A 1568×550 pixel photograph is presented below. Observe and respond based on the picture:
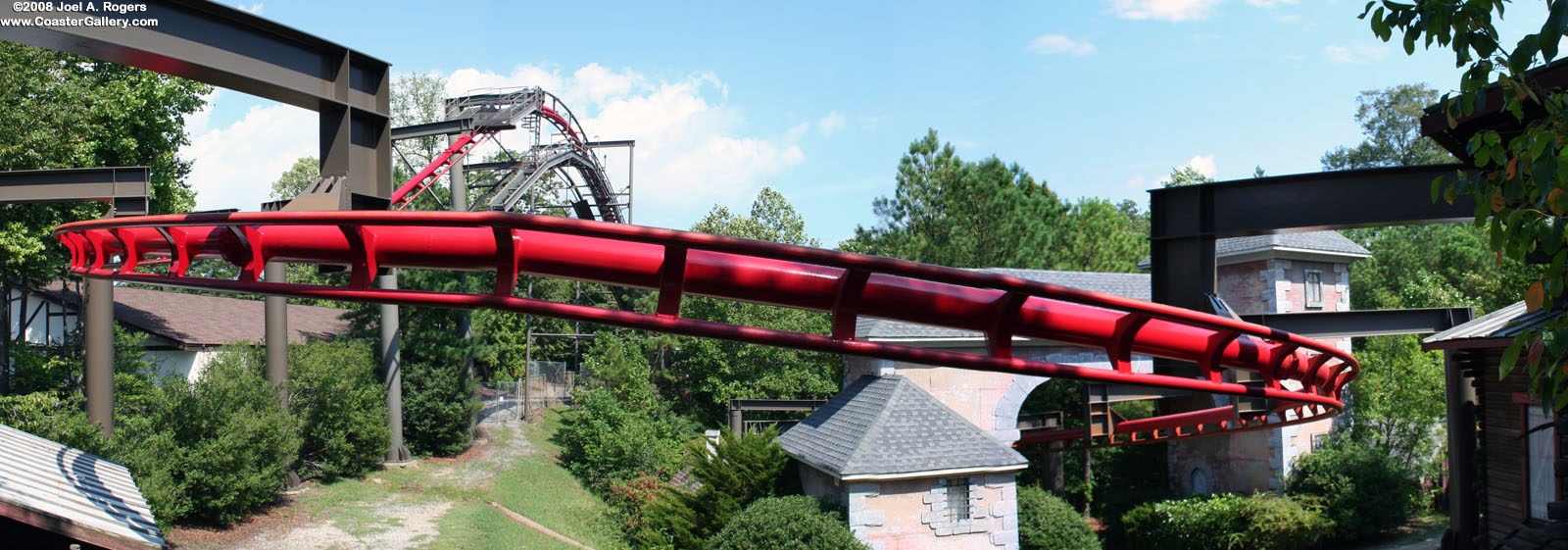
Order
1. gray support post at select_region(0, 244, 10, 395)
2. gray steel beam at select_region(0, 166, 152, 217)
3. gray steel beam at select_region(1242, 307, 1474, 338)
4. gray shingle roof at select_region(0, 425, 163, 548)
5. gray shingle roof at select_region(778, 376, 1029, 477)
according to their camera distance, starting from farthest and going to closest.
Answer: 1. gray support post at select_region(0, 244, 10, 395)
2. gray shingle roof at select_region(778, 376, 1029, 477)
3. gray steel beam at select_region(1242, 307, 1474, 338)
4. gray steel beam at select_region(0, 166, 152, 217)
5. gray shingle roof at select_region(0, 425, 163, 548)

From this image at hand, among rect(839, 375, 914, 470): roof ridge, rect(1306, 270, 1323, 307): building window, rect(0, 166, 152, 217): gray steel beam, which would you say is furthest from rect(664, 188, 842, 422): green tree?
rect(0, 166, 152, 217): gray steel beam

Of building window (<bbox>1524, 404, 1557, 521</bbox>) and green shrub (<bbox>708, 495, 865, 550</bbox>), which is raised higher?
building window (<bbox>1524, 404, 1557, 521</bbox>)

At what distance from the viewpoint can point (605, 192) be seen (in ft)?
114

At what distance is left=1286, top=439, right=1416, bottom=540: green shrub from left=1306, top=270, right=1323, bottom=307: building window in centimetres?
413

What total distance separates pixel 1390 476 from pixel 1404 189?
14.3 meters

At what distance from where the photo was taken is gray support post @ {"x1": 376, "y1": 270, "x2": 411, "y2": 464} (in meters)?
23.9

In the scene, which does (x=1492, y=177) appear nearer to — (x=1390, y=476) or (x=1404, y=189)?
(x=1404, y=189)

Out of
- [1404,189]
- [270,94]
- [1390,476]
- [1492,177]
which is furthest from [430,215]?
[1390,476]

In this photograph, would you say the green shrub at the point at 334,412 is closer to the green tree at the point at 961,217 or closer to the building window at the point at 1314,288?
the green tree at the point at 961,217

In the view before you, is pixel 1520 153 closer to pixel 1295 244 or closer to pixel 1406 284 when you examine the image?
pixel 1295 244

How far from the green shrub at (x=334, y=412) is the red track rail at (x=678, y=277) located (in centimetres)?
1633

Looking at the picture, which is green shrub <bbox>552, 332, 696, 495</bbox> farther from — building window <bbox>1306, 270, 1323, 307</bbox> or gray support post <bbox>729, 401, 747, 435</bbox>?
building window <bbox>1306, 270, 1323, 307</bbox>

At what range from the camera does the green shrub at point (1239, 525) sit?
60.6 feet

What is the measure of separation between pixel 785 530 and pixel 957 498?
342cm
